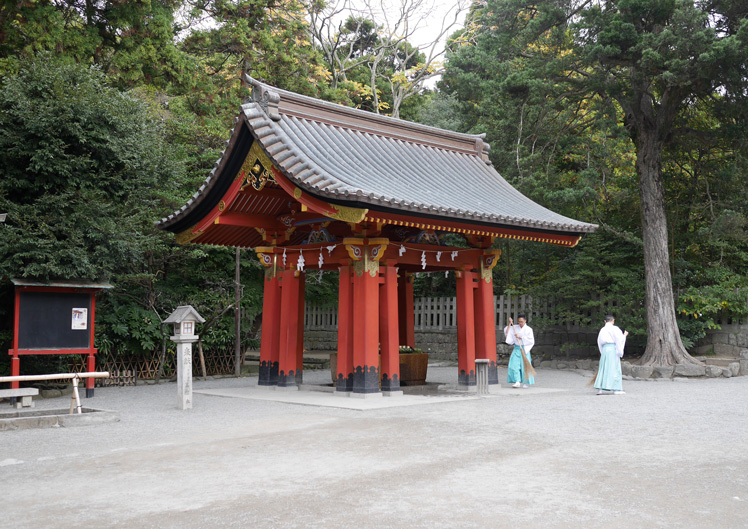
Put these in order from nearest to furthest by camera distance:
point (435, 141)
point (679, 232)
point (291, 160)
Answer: point (291, 160), point (435, 141), point (679, 232)

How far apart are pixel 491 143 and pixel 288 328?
8192 mm

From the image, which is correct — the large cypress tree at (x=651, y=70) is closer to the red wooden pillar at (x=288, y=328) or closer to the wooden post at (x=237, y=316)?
the red wooden pillar at (x=288, y=328)

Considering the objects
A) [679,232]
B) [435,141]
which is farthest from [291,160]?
[679,232]

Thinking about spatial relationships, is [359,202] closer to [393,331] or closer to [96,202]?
[393,331]

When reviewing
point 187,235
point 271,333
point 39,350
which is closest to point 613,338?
point 271,333

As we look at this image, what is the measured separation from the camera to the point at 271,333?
44.4 feet

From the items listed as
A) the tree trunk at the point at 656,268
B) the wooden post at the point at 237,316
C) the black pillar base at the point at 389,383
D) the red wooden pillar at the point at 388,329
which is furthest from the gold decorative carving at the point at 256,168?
the tree trunk at the point at 656,268

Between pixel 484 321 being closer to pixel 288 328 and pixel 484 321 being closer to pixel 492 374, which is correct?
pixel 492 374

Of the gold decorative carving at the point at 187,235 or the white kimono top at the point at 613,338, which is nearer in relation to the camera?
the white kimono top at the point at 613,338

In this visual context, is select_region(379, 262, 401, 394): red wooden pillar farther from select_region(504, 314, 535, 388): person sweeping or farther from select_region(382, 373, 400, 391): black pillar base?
select_region(504, 314, 535, 388): person sweeping

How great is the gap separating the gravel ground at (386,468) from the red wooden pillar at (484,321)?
295cm

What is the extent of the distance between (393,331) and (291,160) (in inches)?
135

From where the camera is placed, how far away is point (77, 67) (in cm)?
1306

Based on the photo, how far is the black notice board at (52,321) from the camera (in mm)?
11367
